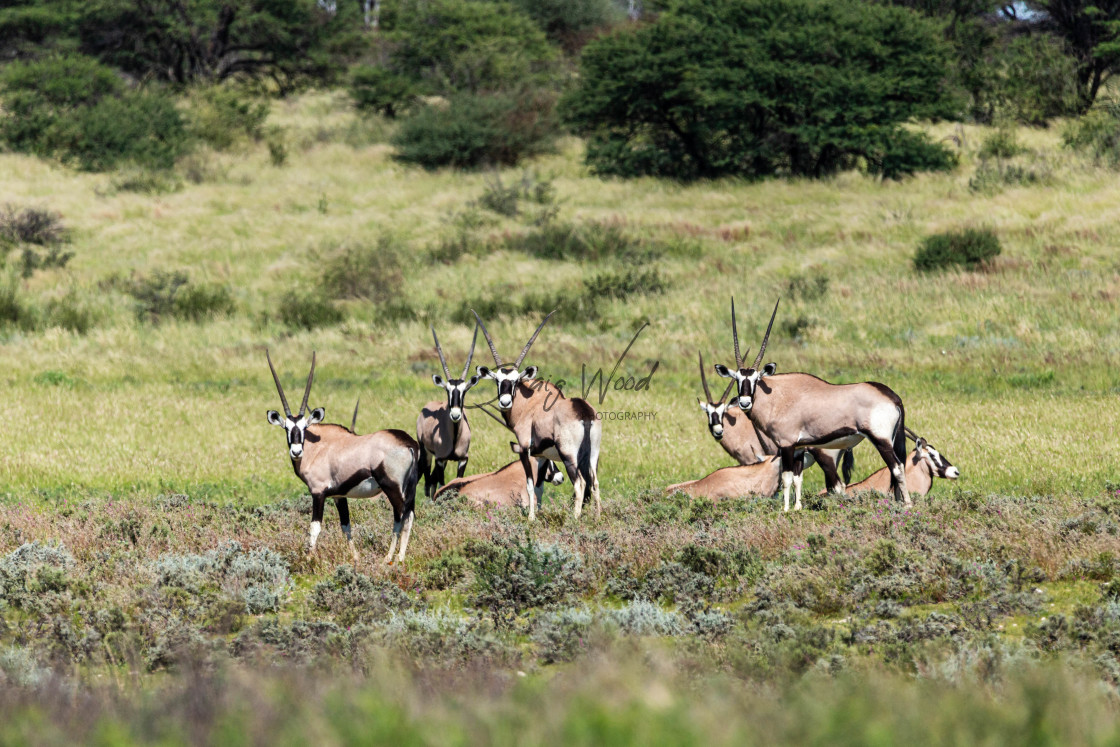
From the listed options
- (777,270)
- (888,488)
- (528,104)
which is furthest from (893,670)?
(528,104)

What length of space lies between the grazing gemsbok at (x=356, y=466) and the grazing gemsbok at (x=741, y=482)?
4.41m

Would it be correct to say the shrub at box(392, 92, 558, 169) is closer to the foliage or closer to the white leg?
the foliage

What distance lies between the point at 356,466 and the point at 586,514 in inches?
128

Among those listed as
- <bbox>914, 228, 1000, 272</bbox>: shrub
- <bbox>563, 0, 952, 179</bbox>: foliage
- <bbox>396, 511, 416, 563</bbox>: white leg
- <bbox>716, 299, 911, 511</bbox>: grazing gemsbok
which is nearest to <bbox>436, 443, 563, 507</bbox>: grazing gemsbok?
<bbox>716, 299, 911, 511</bbox>: grazing gemsbok

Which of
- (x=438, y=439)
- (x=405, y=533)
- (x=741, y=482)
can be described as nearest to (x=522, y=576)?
(x=405, y=533)

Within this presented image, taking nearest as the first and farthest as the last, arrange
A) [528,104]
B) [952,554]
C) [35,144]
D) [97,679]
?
[97,679], [952,554], [35,144], [528,104]

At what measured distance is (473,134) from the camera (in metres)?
58.3

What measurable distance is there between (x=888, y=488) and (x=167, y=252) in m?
32.8

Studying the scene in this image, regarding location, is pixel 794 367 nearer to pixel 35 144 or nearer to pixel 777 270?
pixel 777 270

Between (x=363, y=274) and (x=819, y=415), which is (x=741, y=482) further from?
(x=363, y=274)

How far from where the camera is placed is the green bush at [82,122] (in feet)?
190

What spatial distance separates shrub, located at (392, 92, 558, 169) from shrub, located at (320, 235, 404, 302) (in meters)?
20.0

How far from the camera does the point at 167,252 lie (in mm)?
41594

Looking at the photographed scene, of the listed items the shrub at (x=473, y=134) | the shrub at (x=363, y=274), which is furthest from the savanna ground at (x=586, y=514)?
the shrub at (x=473, y=134)
